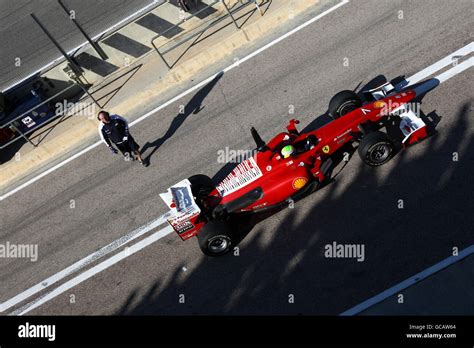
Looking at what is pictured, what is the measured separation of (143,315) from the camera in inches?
342

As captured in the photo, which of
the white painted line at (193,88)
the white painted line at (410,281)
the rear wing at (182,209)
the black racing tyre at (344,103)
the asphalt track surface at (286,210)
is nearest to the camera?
the white painted line at (410,281)

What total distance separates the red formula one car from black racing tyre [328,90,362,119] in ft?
0.92

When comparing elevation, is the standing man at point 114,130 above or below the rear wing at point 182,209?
above

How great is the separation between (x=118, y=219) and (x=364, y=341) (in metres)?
5.63

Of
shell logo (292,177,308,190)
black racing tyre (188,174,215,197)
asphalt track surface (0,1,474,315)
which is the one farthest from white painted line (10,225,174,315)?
shell logo (292,177,308,190)

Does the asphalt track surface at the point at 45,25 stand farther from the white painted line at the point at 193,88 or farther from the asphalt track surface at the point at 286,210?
the asphalt track surface at the point at 286,210

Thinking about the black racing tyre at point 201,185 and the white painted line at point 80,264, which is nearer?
the black racing tyre at point 201,185

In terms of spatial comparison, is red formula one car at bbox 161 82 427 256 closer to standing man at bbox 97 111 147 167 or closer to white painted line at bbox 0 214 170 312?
white painted line at bbox 0 214 170 312

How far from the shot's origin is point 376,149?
27.5ft

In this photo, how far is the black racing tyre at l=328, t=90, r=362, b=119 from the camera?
9.13m

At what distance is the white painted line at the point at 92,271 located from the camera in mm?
9445

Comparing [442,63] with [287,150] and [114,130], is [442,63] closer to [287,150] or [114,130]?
[287,150]

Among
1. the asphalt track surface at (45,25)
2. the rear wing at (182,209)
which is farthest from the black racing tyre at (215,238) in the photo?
the asphalt track surface at (45,25)

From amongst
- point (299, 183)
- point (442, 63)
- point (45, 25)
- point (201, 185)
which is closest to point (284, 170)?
point (299, 183)
